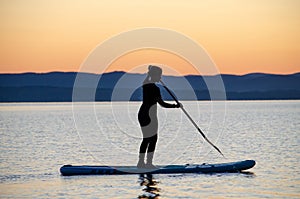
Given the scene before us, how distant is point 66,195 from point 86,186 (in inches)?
47.1

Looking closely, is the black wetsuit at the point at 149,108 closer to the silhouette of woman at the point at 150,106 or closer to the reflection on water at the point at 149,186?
the silhouette of woman at the point at 150,106

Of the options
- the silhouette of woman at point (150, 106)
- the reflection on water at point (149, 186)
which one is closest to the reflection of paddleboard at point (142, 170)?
the reflection on water at point (149, 186)

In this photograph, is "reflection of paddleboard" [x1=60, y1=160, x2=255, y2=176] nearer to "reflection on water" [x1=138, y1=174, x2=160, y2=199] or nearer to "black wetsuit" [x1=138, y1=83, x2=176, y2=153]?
"reflection on water" [x1=138, y1=174, x2=160, y2=199]

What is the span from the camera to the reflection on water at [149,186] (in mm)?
16453

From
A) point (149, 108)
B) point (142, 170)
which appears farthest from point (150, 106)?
point (142, 170)

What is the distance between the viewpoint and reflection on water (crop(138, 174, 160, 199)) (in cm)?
1645

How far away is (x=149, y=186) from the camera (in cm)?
1786

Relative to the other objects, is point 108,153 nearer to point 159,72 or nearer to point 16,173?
point 16,173

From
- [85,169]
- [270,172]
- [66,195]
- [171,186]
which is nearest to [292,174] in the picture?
[270,172]

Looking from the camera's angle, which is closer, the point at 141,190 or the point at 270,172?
the point at 141,190

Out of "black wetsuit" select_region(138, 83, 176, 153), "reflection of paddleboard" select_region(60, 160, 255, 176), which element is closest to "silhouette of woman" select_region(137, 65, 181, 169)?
"black wetsuit" select_region(138, 83, 176, 153)

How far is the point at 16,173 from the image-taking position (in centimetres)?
2148

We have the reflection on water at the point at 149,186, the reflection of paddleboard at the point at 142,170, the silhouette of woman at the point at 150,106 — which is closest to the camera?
the reflection on water at the point at 149,186

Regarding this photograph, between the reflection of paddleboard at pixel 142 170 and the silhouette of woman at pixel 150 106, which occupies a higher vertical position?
the silhouette of woman at pixel 150 106
